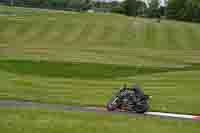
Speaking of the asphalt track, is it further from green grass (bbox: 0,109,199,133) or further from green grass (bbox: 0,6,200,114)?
green grass (bbox: 0,109,199,133)

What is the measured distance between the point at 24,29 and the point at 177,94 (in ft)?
179

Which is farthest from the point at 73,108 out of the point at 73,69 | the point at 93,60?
the point at 93,60

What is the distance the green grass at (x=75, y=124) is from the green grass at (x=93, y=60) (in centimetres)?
643

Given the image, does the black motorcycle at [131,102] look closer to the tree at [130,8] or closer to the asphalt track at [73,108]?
the asphalt track at [73,108]

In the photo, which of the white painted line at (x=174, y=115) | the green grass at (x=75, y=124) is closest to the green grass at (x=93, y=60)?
the white painted line at (x=174, y=115)

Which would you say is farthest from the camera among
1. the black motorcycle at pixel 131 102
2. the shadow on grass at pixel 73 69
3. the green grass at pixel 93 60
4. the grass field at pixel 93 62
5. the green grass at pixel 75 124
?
the shadow on grass at pixel 73 69

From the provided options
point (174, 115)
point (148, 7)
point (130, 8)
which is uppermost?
point (148, 7)

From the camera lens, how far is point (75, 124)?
55.5ft

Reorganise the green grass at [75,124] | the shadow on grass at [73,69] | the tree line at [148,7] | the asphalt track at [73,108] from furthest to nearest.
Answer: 1. the tree line at [148,7]
2. the shadow on grass at [73,69]
3. the asphalt track at [73,108]
4. the green grass at [75,124]

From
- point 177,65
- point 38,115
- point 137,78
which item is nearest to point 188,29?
point 177,65

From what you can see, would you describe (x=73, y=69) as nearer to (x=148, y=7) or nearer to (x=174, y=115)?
(x=174, y=115)

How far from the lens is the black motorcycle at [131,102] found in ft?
77.2

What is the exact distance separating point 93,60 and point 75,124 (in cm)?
3570

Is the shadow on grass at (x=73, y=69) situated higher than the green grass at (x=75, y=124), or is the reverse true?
the shadow on grass at (x=73, y=69)
